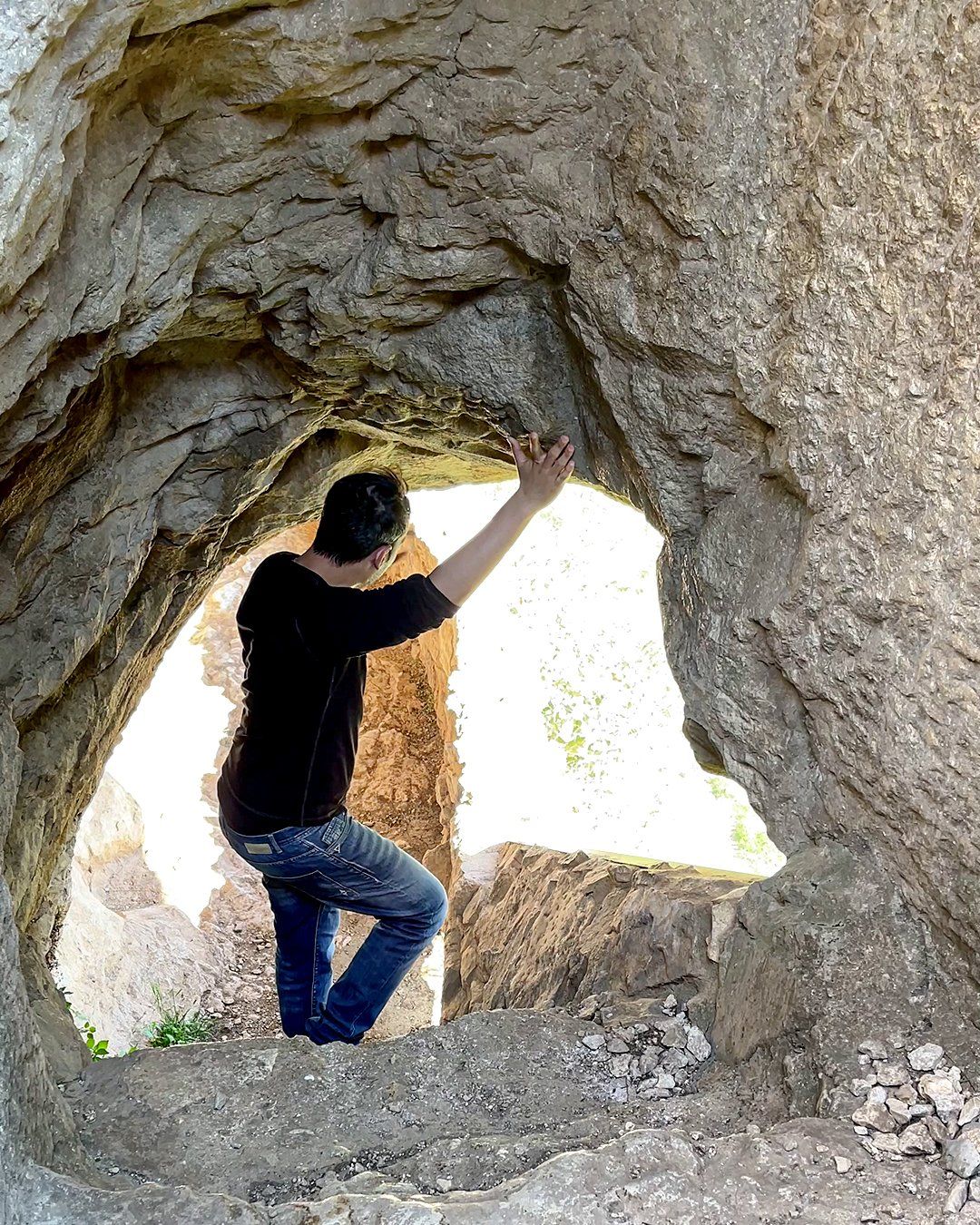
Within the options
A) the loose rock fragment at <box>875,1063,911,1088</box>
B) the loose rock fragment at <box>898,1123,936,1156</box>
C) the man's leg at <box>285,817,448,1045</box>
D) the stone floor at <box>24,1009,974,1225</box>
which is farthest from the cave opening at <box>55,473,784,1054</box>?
the loose rock fragment at <box>898,1123,936,1156</box>

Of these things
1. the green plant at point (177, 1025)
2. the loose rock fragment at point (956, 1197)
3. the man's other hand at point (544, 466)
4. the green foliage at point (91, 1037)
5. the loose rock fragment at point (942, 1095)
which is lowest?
the green plant at point (177, 1025)

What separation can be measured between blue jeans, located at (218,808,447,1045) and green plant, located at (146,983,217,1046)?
1.94 metres

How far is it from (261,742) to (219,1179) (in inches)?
47.0

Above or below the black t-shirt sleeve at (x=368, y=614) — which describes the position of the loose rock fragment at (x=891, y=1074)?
below

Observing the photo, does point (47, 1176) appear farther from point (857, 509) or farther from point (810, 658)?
point (857, 509)

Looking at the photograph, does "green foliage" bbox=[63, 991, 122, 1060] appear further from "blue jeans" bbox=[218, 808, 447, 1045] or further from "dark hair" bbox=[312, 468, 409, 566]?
"dark hair" bbox=[312, 468, 409, 566]

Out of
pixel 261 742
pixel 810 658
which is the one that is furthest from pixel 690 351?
pixel 261 742

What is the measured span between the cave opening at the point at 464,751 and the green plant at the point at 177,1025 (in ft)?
1.54

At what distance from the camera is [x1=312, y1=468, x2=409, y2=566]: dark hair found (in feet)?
9.36

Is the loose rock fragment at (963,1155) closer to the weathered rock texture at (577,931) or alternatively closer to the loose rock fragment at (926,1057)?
the loose rock fragment at (926,1057)

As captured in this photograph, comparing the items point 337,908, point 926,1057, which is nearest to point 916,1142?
point 926,1057

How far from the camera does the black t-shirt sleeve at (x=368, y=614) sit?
2537mm

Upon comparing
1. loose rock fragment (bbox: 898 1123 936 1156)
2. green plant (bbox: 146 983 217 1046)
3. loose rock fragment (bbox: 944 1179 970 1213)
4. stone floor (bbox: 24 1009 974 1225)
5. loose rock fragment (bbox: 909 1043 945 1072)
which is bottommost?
green plant (bbox: 146 983 217 1046)

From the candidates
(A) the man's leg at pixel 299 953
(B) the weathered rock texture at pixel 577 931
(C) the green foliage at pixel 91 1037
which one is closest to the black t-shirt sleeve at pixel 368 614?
(A) the man's leg at pixel 299 953
